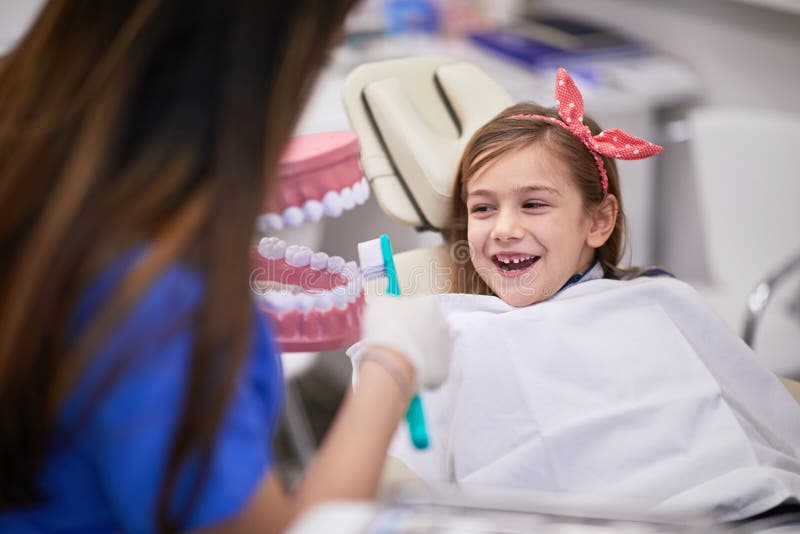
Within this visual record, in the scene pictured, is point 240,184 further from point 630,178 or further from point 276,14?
point 630,178

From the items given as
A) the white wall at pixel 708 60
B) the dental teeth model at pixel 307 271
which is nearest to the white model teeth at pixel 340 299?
the dental teeth model at pixel 307 271

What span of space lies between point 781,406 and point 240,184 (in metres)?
0.63

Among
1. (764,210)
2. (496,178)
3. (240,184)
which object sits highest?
(240,184)

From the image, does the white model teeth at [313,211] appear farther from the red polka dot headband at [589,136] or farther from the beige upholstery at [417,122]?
the red polka dot headband at [589,136]

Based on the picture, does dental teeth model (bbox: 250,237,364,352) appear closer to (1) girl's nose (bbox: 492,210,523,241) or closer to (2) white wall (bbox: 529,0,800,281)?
(1) girl's nose (bbox: 492,210,523,241)

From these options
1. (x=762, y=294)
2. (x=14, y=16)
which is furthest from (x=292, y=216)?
(x=14, y=16)

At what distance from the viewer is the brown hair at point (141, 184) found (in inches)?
22.2

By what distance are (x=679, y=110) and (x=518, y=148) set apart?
124cm

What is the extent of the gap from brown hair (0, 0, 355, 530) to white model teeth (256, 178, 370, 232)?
26 cm

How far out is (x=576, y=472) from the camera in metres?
0.86

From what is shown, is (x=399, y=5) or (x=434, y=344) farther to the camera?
(x=399, y=5)

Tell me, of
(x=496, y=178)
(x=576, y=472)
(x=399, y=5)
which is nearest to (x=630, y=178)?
(x=496, y=178)

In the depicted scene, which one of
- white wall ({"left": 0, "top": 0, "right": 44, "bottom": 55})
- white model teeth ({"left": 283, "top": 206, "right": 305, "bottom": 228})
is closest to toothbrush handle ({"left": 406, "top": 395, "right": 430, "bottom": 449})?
white model teeth ({"left": 283, "top": 206, "right": 305, "bottom": 228})

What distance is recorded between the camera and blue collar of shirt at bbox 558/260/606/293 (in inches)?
37.4
